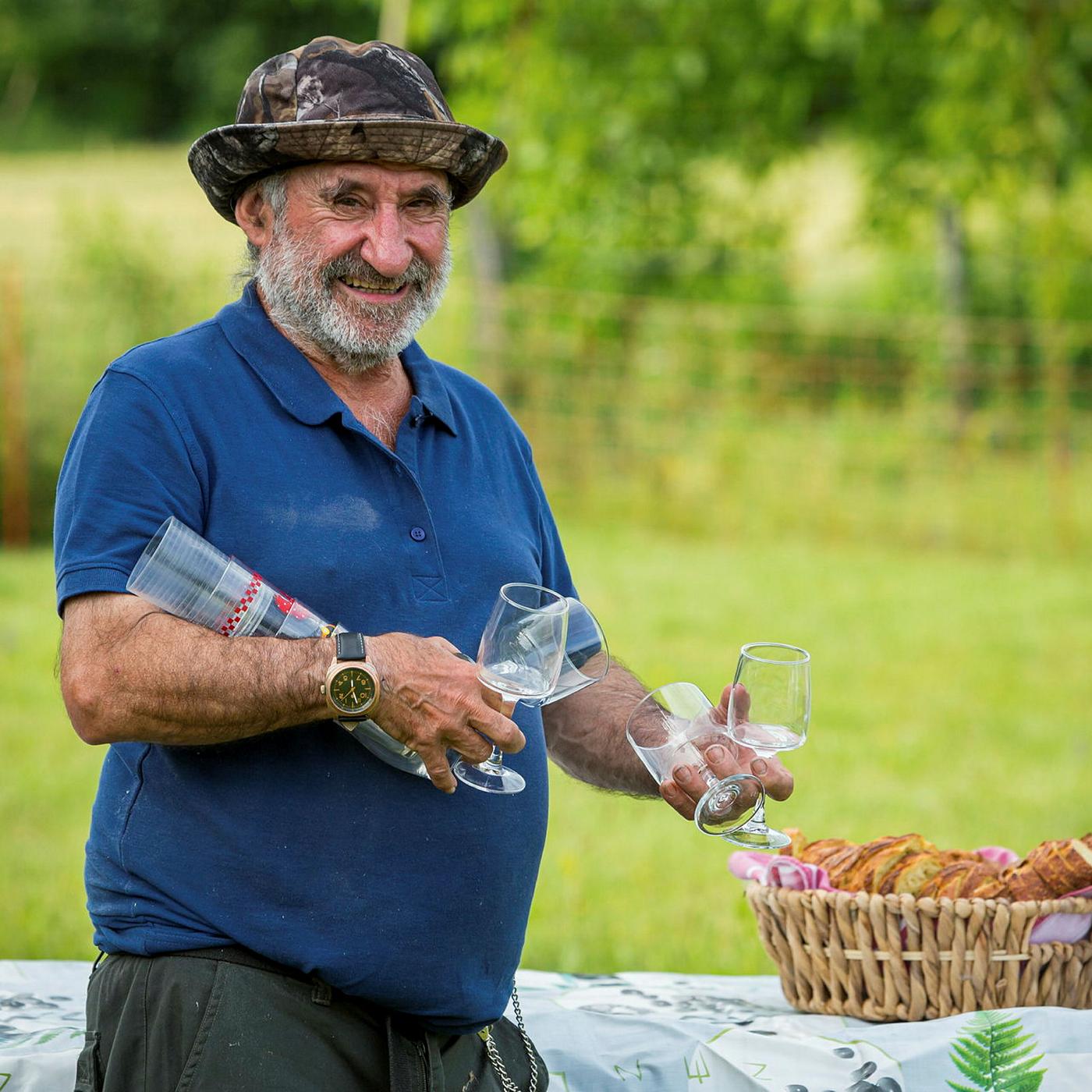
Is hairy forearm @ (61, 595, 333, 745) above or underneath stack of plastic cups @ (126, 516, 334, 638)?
underneath

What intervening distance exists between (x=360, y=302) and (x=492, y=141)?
460 millimetres

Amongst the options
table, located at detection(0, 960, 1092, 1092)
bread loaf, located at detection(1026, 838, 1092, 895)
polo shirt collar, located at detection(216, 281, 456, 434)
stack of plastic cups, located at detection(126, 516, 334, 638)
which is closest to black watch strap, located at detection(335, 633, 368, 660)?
stack of plastic cups, located at detection(126, 516, 334, 638)

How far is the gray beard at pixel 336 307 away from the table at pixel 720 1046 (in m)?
1.48

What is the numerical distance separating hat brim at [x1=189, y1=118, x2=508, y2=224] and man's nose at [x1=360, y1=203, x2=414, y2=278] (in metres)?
0.10

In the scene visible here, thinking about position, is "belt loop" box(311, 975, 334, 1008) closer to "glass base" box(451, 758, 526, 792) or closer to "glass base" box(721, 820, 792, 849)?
"glass base" box(451, 758, 526, 792)

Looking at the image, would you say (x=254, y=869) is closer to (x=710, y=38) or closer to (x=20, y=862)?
(x=20, y=862)

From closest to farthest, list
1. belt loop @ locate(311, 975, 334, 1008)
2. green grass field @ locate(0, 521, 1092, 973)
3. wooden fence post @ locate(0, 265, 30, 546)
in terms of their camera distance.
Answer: belt loop @ locate(311, 975, 334, 1008)
green grass field @ locate(0, 521, 1092, 973)
wooden fence post @ locate(0, 265, 30, 546)

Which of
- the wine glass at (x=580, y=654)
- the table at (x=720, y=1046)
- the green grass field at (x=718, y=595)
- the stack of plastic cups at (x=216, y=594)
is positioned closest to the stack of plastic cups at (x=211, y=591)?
the stack of plastic cups at (x=216, y=594)

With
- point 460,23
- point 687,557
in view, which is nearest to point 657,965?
point 460,23

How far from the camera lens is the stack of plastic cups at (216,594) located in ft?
7.52

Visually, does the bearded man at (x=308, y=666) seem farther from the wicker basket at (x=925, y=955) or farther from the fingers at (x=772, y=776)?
the wicker basket at (x=925, y=955)

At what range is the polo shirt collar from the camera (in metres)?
2.58

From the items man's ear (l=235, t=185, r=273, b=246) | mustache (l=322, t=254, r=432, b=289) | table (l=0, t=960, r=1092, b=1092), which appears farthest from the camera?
table (l=0, t=960, r=1092, b=1092)

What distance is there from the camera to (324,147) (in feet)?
8.55
